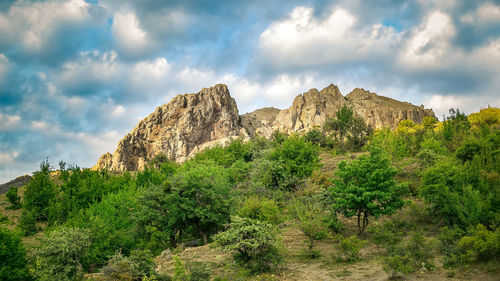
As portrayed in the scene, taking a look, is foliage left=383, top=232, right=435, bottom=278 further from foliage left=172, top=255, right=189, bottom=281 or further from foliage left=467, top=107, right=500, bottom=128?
foliage left=467, top=107, right=500, bottom=128

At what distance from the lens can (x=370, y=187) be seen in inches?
626

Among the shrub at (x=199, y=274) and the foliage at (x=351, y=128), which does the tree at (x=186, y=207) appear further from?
the foliage at (x=351, y=128)

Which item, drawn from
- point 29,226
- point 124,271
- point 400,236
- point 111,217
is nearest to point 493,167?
point 400,236

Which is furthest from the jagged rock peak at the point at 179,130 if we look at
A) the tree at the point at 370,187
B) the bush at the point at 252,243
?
the bush at the point at 252,243

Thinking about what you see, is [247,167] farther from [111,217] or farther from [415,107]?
[415,107]

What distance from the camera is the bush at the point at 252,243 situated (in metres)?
12.9

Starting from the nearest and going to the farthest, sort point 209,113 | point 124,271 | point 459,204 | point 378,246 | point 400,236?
point 124,271, point 459,204, point 378,246, point 400,236, point 209,113

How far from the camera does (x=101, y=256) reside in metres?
18.2

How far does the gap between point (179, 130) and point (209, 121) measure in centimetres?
1378

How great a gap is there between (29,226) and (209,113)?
99.9m

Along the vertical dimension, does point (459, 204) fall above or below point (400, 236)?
above

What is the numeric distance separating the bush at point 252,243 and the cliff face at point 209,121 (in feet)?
351

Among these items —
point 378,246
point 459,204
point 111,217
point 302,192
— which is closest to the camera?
point 459,204

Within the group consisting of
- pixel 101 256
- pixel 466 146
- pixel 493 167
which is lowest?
pixel 101 256
